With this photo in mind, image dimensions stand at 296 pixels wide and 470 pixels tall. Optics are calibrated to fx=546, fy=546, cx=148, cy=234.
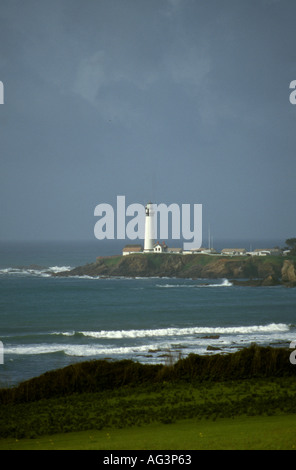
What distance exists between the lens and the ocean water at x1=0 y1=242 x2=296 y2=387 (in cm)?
2545

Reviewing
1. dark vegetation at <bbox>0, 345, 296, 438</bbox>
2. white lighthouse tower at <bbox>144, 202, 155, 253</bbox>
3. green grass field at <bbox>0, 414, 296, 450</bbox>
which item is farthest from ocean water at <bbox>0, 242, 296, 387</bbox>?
white lighthouse tower at <bbox>144, 202, 155, 253</bbox>

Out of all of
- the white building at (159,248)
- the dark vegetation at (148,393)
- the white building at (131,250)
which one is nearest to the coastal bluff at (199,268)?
the white building at (131,250)

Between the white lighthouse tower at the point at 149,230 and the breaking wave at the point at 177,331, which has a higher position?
the white lighthouse tower at the point at 149,230

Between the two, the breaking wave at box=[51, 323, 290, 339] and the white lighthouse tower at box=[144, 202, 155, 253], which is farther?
the white lighthouse tower at box=[144, 202, 155, 253]

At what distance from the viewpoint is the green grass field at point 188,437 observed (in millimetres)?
9773

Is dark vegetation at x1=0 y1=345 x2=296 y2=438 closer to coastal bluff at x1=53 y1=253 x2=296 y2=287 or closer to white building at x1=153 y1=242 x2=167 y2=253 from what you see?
coastal bluff at x1=53 y1=253 x2=296 y2=287

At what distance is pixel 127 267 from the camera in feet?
240

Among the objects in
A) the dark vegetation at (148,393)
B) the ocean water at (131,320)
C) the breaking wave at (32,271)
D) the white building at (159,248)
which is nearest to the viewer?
the dark vegetation at (148,393)

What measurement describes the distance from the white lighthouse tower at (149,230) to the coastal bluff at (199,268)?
14.0 feet

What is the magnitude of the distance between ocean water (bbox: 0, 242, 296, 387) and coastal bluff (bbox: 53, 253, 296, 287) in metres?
3.95

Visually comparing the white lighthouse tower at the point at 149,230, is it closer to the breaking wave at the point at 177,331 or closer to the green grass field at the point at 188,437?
the breaking wave at the point at 177,331
